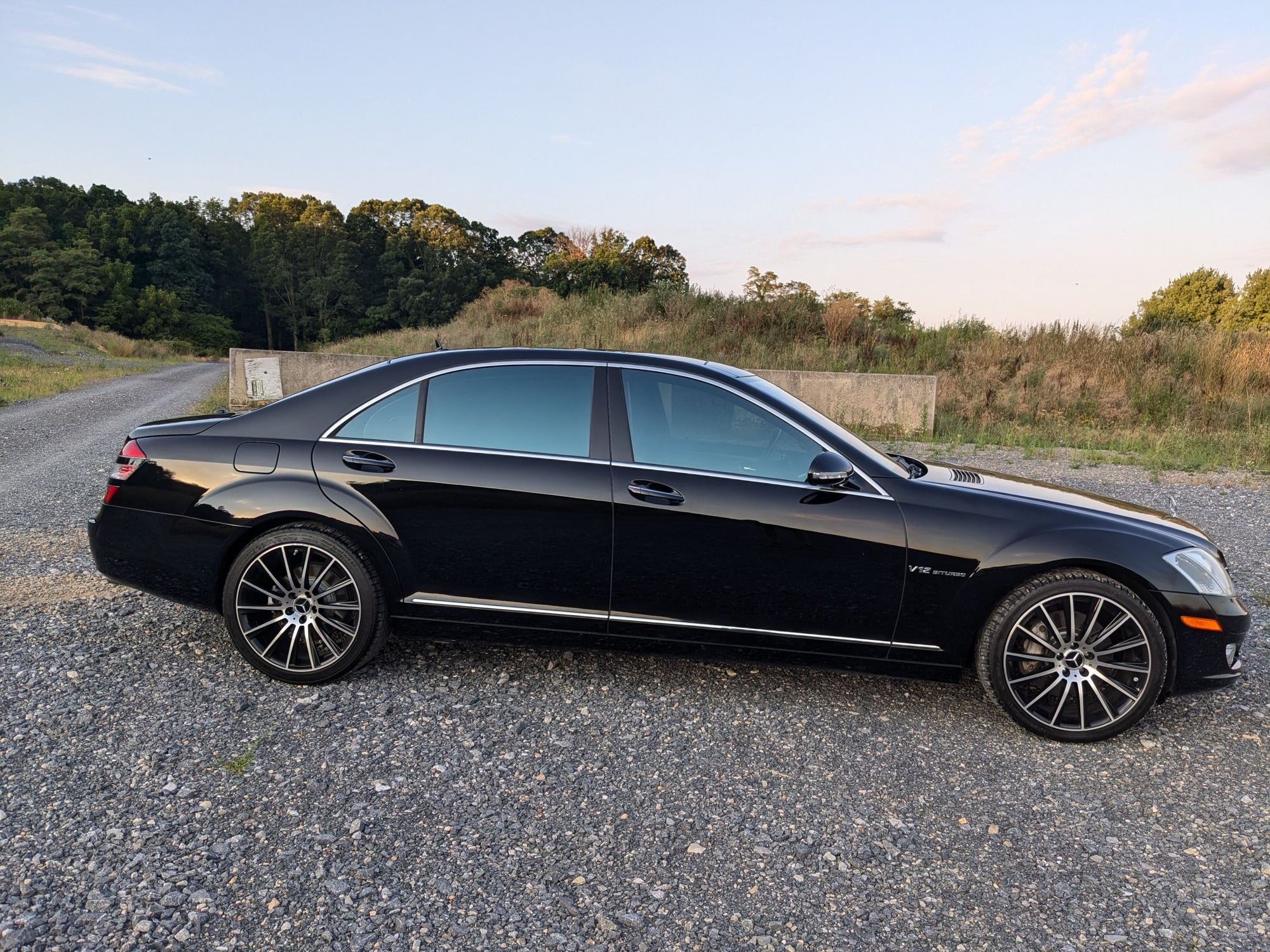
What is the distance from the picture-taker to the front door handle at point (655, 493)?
3678 millimetres

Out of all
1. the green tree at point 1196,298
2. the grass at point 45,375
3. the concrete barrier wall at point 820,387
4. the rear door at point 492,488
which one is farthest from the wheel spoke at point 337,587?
the green tree at point 1196,298

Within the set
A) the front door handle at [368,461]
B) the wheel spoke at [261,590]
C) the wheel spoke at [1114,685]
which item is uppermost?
the front door handle at [368,461]

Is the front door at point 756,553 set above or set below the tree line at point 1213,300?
below

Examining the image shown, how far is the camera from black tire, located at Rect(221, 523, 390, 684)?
151 inches

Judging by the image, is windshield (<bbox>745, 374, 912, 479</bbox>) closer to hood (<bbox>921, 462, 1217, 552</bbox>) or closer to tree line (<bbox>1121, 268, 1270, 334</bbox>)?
hood (<bbox>921, 462, 1217, 552</bbox>)

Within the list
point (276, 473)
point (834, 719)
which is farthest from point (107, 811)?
point (834, 719)

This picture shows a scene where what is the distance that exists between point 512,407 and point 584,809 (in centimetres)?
186

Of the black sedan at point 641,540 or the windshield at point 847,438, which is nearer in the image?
the black sedan at point 641,540

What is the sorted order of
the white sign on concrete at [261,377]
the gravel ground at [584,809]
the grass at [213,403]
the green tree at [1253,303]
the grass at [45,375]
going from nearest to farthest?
the gravel ground at [584,809] → the white sign on concrete at [261,377] → the grass at [213,403] → the grass at [45,375] → the green tree at [1253,303]

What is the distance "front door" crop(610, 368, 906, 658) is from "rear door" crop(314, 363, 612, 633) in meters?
0.16

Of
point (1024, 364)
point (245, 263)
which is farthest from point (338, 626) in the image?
point (245, 263)

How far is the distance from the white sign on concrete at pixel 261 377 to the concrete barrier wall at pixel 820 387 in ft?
0.04

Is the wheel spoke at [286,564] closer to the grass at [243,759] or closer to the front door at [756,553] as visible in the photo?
the grass at [243,759]

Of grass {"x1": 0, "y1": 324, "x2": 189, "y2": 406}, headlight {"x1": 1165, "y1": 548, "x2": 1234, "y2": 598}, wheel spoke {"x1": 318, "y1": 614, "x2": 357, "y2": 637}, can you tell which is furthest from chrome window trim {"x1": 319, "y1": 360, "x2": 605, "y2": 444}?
grass {"x1": 0, "y1": 324, "x2": 189, "y2": 406}
